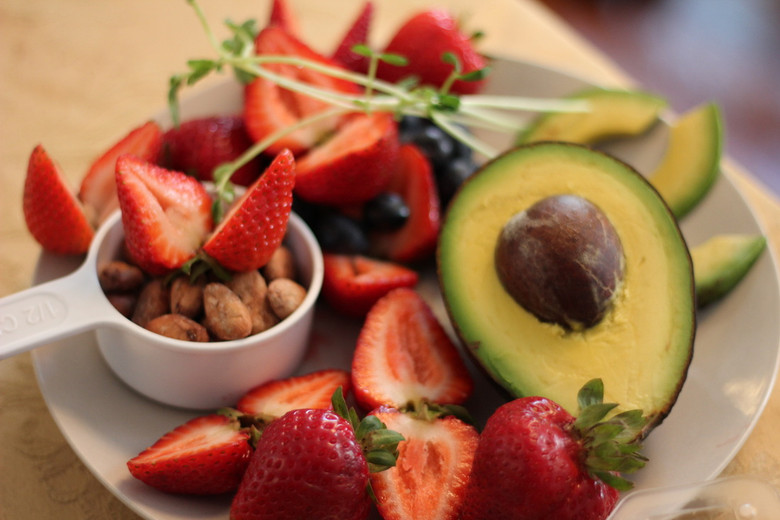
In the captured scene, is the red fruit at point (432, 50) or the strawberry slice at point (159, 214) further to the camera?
the red fruit at point (432, 50)

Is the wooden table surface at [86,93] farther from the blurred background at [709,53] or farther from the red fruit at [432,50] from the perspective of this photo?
→ the blurred background at [709,53]

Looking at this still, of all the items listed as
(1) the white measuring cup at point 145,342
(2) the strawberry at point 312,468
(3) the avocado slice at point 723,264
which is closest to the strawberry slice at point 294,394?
(1) the white measuring cup at point 145,342

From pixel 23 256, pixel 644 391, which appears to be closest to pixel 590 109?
pixel 644 391

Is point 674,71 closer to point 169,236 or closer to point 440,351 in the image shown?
point 440,351

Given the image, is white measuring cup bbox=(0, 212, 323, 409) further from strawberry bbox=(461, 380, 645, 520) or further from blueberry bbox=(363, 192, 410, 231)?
strawberry bbox=(461, 380, 645, 520)

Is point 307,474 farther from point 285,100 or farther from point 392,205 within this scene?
point 285,100

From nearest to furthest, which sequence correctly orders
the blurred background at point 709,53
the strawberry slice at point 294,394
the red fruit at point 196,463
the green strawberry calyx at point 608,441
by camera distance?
the green strawberry calyx at point 608,441 → the red fruit at point 196,463 → the strawberry slice at point 294,394 → the blurred background at point 709,53
